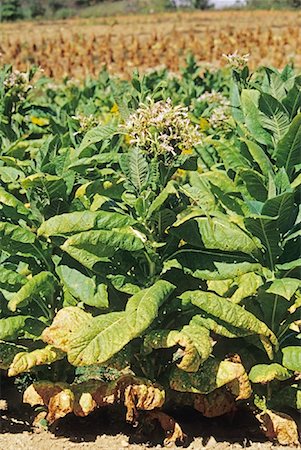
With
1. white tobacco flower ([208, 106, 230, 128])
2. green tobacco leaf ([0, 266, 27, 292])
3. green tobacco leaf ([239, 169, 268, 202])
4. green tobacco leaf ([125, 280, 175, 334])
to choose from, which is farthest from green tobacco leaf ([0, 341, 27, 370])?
white tobacco flower ([208, 106, 230, 128])

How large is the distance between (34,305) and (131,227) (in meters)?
0.79

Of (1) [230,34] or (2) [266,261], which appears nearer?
(2) [266,261]

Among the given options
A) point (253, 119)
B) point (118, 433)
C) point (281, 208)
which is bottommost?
point (118, 433)

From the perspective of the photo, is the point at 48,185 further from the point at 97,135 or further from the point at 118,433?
the point at 118,433

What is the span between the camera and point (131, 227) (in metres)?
3.43

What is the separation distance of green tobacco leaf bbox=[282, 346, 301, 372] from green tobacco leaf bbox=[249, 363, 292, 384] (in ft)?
0.11

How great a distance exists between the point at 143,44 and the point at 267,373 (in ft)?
88.1

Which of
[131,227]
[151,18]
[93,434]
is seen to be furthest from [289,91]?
[151,18]

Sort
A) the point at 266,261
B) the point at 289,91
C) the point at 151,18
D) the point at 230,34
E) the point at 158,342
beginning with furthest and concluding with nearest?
the point at 151,18 < the point at 230,34 < the point at 289,91 < the point at 266,261 < the point at 158,342

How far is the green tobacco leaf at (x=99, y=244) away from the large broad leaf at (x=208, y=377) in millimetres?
652

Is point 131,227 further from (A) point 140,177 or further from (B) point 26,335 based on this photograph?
(B) point 26,335

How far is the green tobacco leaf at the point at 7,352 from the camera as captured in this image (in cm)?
366

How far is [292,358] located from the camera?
351cm

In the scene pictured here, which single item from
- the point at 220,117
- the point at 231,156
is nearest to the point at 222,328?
the point at 231,156
